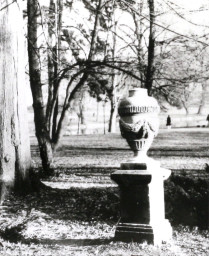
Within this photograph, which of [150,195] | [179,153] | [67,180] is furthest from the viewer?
[179,153]

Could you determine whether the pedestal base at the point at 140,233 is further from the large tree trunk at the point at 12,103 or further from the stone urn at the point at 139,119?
the large tree trunk at the point at 12,103

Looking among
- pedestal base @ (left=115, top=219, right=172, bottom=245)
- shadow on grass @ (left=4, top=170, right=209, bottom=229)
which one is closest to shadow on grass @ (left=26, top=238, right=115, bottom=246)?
pedestal base @ (left=115, top=219, right=172, bottom=245)

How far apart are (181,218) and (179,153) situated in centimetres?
1274

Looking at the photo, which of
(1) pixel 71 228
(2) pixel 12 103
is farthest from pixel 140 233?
(2) pixel 12 103

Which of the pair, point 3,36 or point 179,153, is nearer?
Result: point 3,36

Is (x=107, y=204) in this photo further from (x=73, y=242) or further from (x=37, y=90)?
(x=37, y=90)

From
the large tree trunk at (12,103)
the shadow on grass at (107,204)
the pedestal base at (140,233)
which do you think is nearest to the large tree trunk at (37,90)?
the large tree trunk at (12,103)

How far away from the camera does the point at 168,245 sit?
5.96 m

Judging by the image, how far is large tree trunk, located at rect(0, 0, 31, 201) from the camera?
27.1 ft

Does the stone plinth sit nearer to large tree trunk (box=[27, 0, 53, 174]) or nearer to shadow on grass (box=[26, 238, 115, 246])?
shadow on grass (box=[26, 238, 115, 246])

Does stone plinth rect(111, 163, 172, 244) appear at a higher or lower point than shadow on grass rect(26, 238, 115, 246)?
higher

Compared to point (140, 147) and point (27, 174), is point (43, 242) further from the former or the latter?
point (27, 174)

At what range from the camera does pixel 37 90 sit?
12727mm

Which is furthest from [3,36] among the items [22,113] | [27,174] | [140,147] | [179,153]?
[179,153]
